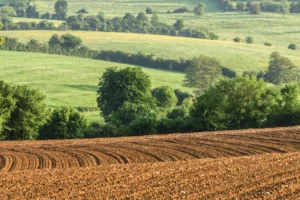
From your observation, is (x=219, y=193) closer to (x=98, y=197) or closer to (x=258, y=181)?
(x=258, y=181)

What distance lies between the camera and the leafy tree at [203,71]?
156m

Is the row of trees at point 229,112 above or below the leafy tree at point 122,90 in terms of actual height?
above

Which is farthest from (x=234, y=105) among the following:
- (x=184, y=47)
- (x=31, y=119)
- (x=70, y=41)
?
(x=184, y=47)

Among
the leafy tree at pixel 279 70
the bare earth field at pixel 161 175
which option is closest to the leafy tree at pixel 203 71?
the leafy tree at pixel 279 70

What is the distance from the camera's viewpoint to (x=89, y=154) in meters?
43.6

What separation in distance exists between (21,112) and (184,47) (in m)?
120

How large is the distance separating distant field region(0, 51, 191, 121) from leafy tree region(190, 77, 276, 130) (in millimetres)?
51811

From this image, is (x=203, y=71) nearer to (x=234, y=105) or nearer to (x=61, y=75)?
(x=61, y=75)

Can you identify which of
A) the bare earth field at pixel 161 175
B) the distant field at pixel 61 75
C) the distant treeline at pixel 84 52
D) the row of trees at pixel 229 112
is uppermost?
the bare earth field at pixel 161 175

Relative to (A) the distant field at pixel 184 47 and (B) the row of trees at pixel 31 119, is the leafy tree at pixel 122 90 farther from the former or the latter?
(A) the distant field at pixel 184 47

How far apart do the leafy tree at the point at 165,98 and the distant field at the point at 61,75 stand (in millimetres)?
11744

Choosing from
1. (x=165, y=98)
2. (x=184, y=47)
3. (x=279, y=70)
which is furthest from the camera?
(x=184, y=47)

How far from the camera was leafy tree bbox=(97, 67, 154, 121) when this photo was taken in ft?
362

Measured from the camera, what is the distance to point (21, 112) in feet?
230
